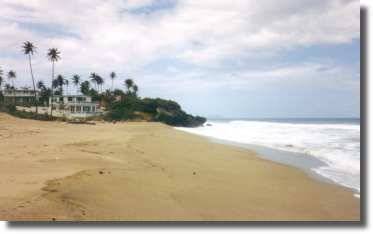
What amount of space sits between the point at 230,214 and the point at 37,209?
6.80 feet

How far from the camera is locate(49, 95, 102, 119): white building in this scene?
4336cm

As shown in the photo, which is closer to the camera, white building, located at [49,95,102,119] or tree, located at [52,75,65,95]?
white building, located at [49,95,102,119]

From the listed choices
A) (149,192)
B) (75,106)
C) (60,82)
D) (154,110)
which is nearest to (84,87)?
(60,82)

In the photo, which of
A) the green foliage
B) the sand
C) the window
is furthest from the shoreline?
the window

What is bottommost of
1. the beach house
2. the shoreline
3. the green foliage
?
the shoreline

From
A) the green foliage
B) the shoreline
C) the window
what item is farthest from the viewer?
the window

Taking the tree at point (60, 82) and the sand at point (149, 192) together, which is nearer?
the sand at point (149, 192)

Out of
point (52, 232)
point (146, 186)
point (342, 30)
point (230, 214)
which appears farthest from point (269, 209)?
point (342, 30)

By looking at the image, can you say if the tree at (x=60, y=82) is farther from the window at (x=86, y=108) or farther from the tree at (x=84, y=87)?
the window at (x=86, y=108)

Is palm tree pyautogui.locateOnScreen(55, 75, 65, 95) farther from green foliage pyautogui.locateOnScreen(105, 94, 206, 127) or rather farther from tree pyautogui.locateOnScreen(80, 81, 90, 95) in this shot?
green foliage pyautogui.locateOnScreen(105, 94, 206, 127)

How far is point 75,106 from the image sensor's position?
4656 centimetres

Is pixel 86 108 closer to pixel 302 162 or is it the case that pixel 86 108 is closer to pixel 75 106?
pixel 75 106

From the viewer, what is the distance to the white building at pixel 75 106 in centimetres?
4336

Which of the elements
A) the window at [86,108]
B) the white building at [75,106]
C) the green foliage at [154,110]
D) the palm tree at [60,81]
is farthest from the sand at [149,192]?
the palm tree at [60,81]
